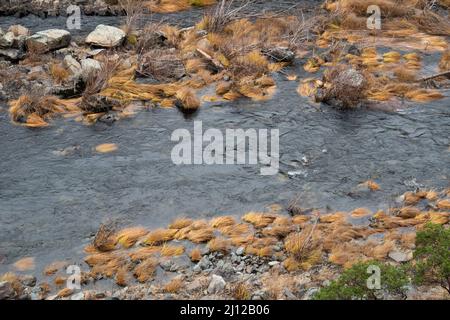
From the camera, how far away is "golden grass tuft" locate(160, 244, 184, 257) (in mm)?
9422

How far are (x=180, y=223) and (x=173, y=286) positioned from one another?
1791mm

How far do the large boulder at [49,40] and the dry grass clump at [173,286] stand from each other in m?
9.09

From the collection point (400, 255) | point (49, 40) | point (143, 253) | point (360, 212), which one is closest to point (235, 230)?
point (143, 253)

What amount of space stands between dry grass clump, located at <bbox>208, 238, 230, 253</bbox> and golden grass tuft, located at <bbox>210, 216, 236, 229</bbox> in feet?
1.58

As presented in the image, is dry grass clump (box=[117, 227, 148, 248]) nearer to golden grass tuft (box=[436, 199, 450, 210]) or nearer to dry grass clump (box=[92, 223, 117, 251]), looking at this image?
dry grass clump (box=[92, 223, 117, 251])

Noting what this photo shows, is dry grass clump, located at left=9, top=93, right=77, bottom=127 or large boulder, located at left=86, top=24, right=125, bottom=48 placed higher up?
large boulder, located at left=86, top=24, right=125, bottom=48

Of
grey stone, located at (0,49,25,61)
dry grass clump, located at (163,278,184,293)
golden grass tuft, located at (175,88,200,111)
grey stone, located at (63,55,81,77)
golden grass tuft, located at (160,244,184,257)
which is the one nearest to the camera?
dry grass clump, located at (163,278,184,293)

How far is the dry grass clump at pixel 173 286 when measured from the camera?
27.8 feet

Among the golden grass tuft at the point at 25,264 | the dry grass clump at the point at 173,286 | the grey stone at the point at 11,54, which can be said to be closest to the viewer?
the dry grass clump at the point at 173,286

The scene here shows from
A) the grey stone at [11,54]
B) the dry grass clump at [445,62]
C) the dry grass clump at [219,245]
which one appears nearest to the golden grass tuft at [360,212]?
the dry grass clump at [219,245]

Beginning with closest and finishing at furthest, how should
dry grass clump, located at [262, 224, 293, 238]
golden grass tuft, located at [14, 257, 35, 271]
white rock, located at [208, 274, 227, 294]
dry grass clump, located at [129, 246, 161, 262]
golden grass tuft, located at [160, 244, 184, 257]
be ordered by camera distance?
white rock, located at [208, 274, 227, 294], golden grass tuft, located at [14, 257, 35, 271], dry grass clump, located at [129, 246, 161, 262], golden grass tuft, located at [160, 244, 184, 257], dry grass clump, located at [262, 224, 293, 238]

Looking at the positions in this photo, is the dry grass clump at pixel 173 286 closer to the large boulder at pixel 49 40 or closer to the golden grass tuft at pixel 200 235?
the golden grass tuft at pixel 200 235

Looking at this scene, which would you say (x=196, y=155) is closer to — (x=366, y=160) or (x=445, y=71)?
(x=366, y=160)

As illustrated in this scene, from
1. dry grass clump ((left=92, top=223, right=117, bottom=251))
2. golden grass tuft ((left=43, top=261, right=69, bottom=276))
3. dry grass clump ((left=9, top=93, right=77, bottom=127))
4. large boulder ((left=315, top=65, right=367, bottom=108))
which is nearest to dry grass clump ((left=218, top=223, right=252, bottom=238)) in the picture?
dry grass clump ((left=92, top=223, right=117, bottom=251))
